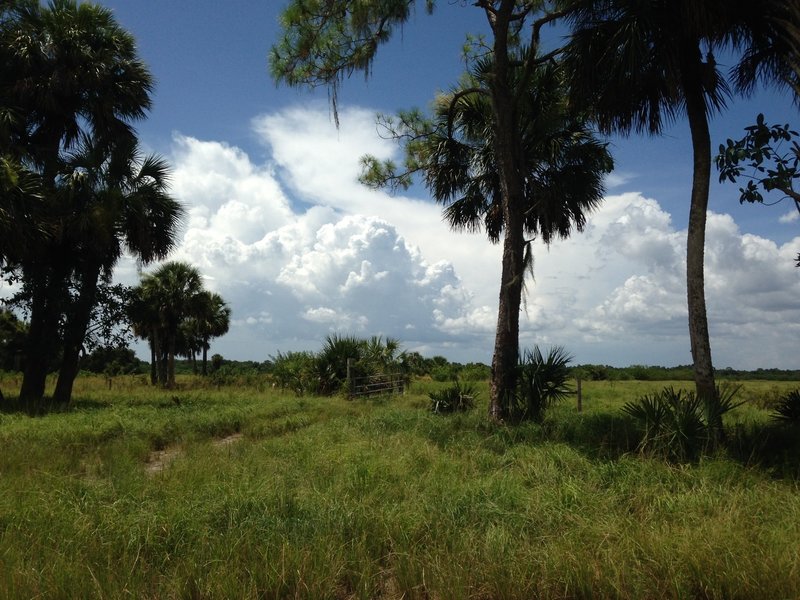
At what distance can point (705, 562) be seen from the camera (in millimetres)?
3617

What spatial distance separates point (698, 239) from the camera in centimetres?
899

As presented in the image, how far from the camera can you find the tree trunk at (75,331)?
57.8ft

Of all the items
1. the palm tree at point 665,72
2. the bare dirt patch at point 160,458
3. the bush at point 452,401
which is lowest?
the bare dirt patch at point 160,458

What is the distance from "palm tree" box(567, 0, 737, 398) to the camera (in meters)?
8.37

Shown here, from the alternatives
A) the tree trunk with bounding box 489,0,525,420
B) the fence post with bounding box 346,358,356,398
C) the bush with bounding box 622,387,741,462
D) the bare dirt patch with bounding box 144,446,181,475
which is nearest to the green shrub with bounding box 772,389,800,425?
the bush with bounding box 622,387,741,462

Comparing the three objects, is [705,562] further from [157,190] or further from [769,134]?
[157,190]

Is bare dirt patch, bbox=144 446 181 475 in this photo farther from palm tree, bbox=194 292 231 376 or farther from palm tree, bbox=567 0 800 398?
palm tree, bbox=194 292 231 376

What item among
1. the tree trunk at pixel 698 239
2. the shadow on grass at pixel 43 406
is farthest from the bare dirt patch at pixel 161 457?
the tree trunk at pixel 698 239

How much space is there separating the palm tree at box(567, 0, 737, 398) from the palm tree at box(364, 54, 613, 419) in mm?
2736

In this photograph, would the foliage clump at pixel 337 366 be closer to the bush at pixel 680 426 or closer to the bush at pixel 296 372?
the bush at pixel 296 372

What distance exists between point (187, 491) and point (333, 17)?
10974 mm

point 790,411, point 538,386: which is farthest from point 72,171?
point 790,411

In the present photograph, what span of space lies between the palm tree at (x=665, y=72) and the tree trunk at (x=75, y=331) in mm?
16334

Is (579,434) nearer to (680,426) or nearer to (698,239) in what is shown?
(680,426)
